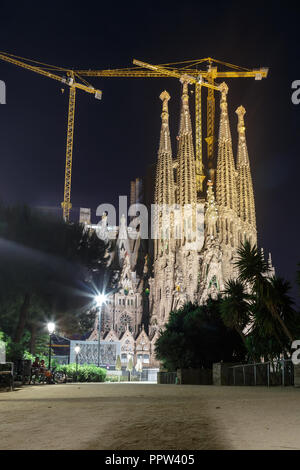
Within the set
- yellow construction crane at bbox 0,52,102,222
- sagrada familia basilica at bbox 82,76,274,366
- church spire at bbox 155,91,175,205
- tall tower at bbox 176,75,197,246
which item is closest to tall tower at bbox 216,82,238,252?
sagrada familia basilica at bbox 82,76,274,366

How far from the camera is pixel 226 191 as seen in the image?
102 metres

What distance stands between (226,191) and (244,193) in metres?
9.88

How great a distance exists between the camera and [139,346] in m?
93.1

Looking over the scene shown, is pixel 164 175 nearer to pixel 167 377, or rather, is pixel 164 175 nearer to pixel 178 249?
pixel 178 249

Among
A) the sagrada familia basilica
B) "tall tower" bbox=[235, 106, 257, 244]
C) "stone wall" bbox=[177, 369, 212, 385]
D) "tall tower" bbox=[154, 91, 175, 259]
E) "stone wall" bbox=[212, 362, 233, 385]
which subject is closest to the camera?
"stone wall" bbox=[212, 362, 233, 385]

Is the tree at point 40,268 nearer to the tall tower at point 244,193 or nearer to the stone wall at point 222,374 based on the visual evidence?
the stone wall at point 222,374

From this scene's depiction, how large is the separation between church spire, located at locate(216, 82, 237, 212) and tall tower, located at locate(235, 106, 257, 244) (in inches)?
210

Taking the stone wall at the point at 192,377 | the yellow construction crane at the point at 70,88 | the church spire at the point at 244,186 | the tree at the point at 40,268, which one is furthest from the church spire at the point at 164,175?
the stone wall at the point at 192,377

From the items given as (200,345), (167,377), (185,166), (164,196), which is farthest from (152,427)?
(185,166)

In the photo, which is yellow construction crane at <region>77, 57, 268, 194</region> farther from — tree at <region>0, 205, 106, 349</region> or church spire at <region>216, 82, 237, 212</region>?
tree at <region>0, 205, 106, 349</region>

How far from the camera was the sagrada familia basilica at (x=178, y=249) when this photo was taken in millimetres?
92981

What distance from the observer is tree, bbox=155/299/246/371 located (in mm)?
35656

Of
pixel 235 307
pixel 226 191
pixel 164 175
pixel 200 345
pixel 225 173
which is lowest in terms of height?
pixel 200 345

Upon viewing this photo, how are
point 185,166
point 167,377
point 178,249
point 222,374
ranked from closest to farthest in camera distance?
point 222,374 < point 167,377 < point 178,249 < point 185,166
